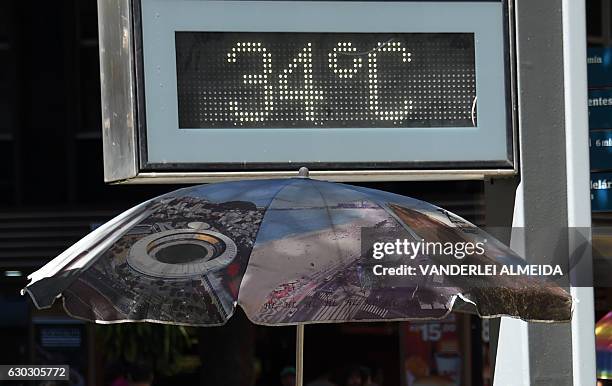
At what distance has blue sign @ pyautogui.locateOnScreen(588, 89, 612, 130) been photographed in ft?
22.4

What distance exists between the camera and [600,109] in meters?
6.86

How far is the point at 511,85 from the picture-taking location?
19.2ft

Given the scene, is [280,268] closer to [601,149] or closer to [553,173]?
[553,173]

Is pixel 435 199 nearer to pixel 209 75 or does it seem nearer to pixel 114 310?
pixel 209 75

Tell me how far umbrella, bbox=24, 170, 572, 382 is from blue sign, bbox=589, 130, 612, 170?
97.5 inches

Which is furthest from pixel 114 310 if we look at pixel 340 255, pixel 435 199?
pixel 435 199

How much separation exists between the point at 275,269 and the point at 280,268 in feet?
0.08

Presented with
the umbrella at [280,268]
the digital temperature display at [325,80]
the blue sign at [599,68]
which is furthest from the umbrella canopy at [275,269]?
the blue sign at [599,68]

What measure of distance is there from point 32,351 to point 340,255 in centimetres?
755

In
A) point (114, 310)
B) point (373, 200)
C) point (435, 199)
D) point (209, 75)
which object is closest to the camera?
point (114, 310)

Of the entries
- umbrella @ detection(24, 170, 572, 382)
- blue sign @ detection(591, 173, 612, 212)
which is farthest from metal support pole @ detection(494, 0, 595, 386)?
umbrella @ detection(24, 170, 572, 382)

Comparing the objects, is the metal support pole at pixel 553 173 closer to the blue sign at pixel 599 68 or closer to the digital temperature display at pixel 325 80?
the digital temperature display at pixel 325 80

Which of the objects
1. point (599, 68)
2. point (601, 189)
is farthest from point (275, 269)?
point (599, 68)

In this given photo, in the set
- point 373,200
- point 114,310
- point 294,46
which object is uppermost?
point 294,46
